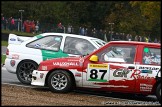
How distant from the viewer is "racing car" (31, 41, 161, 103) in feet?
30.3

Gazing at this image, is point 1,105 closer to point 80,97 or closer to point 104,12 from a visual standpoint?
point 80,97

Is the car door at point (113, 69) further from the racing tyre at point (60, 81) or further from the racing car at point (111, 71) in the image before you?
the racing tyre at point (60, 81)

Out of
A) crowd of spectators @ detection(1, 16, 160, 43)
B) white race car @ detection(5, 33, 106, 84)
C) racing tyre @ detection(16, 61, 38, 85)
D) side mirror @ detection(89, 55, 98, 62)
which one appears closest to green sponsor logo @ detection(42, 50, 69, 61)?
white race car @ detection(5, 33, 106, 84)

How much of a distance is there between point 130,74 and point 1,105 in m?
3.28

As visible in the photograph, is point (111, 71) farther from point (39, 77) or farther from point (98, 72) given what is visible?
point (39, 77)

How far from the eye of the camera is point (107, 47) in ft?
32.0

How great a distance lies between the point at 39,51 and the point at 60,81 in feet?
6.16

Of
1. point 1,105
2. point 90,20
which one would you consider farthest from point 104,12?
point 1,105

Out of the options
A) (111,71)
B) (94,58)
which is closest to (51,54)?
(94,58)

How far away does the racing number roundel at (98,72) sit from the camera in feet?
31.2

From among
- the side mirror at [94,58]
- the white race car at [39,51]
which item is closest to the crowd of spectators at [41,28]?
the white race car at [39,51]

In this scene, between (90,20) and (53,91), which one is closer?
(53,91)

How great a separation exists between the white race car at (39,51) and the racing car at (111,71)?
127cm

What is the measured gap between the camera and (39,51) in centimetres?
1139
